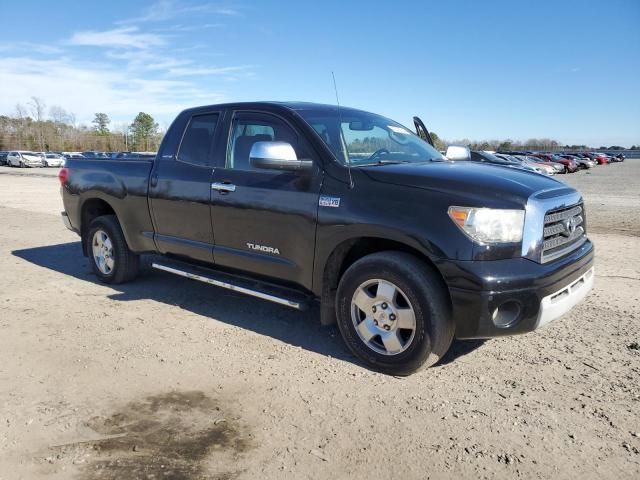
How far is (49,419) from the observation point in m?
3.00

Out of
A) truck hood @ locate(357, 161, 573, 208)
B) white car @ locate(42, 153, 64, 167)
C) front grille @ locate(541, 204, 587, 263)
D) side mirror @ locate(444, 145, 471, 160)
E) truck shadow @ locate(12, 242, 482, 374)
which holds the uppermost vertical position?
side mirror @ locate(444, 145, 471, 160)

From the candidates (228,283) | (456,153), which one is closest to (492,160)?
(456,153)

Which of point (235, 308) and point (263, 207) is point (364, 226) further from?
point (235, 308)

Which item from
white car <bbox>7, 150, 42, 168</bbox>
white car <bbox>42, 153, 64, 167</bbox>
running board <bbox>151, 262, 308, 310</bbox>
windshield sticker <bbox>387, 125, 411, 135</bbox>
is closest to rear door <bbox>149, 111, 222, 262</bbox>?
running board <bbox>151, 262, 308, 310</bbox>

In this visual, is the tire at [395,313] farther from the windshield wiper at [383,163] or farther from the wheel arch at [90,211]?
the wheel arch at [90,211]

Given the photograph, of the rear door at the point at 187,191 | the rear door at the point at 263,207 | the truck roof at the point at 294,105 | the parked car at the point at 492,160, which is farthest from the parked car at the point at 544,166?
the rear door at the point at 263,207

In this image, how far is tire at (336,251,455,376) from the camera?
330 centimetres

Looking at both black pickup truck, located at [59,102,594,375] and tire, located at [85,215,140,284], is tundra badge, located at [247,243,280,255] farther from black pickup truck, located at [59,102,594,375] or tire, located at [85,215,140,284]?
tire, located at [85,215,140,284]

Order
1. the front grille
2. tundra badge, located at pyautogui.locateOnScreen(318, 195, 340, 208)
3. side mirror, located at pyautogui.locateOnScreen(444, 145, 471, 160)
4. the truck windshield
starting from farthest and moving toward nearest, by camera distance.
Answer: side mirror, located at pyautogui.locateOnScreen(444, 145, 471, 160)
the truck windshield
tundra badge, located at pyautogui.locateOnScreen(318, 195, 340, 208)
the front grille

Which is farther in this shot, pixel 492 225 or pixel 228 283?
pixel 228 283

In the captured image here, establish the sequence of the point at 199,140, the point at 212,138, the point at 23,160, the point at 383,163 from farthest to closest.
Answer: the point at 23,160 → the point at 199,140 → the point at 212,138 → the point at 383,163

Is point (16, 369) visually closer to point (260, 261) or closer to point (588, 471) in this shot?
point (260, 261)

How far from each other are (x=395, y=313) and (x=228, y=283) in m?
1.64

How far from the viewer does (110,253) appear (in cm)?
→ 578
